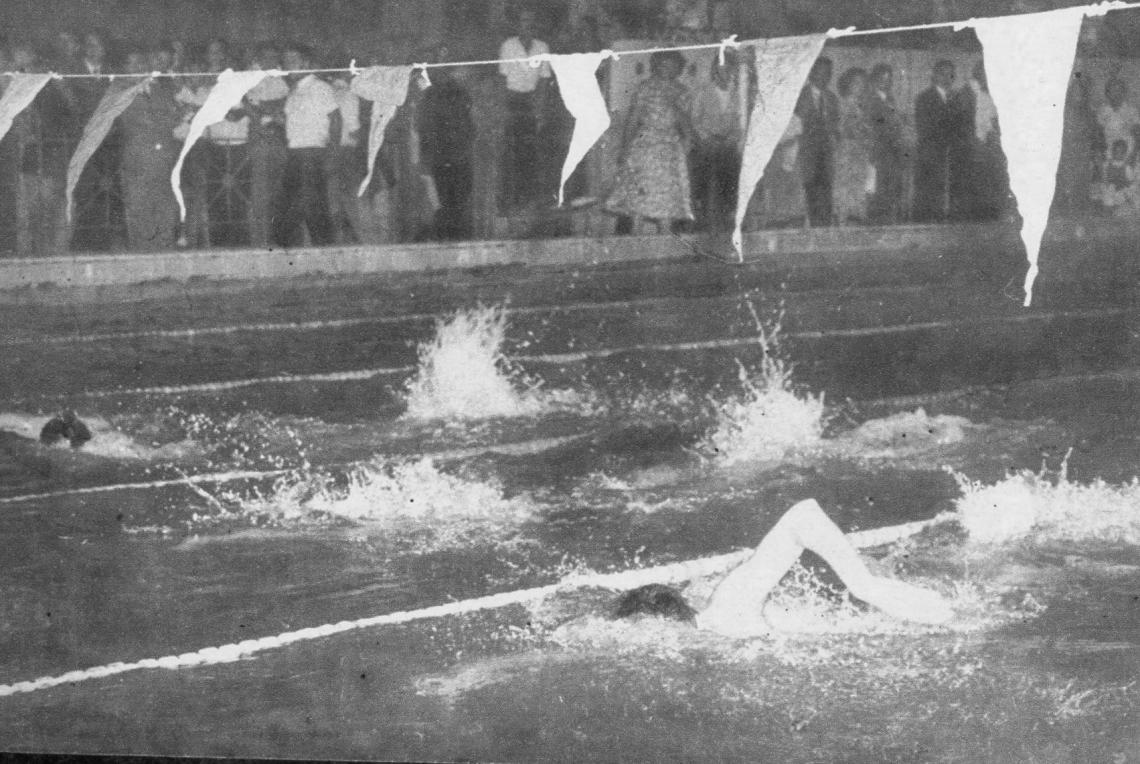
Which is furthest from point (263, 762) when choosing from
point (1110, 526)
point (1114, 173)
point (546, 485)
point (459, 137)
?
point (1114, 173)

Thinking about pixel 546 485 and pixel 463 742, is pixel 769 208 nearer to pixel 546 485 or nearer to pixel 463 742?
pixel 546 485

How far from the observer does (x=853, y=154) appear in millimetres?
3830

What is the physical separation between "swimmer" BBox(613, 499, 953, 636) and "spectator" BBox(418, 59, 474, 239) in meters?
1.17

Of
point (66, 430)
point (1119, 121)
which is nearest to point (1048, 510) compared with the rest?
point (1119, 121)

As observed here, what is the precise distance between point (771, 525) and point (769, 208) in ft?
2.83

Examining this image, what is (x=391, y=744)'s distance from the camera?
13.1 feet

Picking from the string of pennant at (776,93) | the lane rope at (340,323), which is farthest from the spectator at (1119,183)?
the lane rope at (340,323)

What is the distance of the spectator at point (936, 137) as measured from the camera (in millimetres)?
3736

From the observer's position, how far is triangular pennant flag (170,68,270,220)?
4031mm

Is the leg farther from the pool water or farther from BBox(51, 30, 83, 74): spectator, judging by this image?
BBox(51, 30, 83, 74): spectator

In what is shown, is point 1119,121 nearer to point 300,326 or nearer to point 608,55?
point 608,55

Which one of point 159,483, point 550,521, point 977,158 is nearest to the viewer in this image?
point 977,158

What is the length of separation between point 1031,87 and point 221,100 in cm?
217

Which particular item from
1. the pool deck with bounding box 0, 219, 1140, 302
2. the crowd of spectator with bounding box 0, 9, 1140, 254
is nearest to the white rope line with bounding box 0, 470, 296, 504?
the pool deck with bounding box 0, 219, 1140, 302
